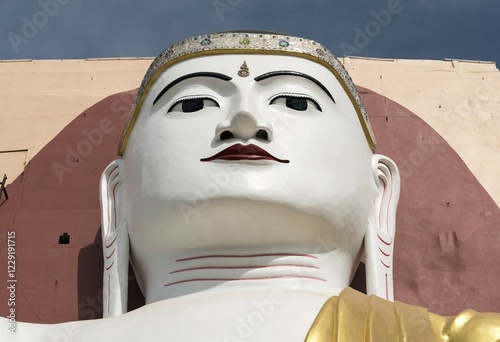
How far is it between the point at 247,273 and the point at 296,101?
919 mm

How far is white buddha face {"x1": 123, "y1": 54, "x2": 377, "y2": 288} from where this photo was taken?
3.85m

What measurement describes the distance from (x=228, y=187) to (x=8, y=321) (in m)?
1.10

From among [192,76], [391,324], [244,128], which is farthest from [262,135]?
[391,324]

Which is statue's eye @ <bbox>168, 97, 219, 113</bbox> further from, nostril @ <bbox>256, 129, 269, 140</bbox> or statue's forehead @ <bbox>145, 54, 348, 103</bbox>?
nostril @ <bbox>256, 129, 269, 140</bbox>

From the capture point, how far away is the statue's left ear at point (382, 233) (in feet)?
13.6

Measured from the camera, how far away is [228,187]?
12.5 feet

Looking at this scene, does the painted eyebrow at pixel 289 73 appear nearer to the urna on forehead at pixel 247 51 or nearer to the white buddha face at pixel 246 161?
the white buddha face at pixel 246 161

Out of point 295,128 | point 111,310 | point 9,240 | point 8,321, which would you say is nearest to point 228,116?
point 295,128

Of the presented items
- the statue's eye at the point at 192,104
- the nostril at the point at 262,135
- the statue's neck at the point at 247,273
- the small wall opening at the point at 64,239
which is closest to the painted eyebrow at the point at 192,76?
the statue's eye at the point at 192,104

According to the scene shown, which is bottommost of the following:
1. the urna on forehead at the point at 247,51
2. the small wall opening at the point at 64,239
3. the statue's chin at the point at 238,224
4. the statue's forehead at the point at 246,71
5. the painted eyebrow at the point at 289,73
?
the statue's chin at the point at 238,224

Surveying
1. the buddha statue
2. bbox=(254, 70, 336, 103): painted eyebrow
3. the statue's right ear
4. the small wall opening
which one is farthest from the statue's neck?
the small wall opening

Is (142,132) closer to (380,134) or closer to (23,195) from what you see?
(23,195)

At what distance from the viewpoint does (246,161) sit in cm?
389

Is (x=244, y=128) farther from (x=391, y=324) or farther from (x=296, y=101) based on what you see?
(x=391, y=324)
